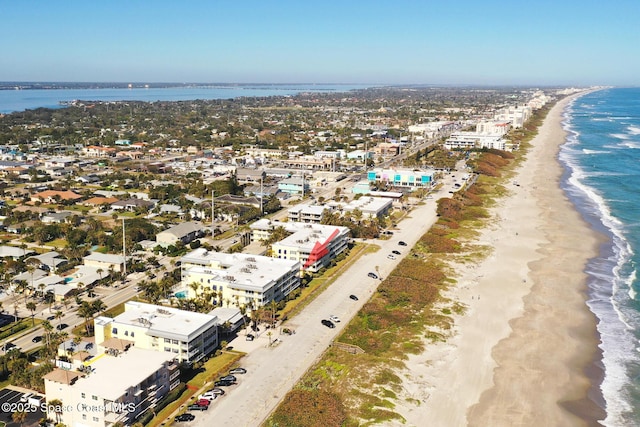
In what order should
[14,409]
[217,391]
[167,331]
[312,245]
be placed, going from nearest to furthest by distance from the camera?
[14,409] < [217,391] < [167,331] < [312,245]

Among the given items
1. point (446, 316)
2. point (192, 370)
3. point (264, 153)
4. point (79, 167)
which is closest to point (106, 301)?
point (192, 370)

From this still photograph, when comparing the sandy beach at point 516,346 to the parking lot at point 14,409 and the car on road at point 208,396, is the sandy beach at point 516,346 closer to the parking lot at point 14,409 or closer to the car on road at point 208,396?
the car on road at point 208,396

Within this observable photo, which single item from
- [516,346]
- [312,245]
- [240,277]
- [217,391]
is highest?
[312,245]

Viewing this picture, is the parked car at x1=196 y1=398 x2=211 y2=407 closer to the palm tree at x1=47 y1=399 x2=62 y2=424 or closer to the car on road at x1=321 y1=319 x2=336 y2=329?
the palm tree at x1=47 y1=399 x2=62 y2=424

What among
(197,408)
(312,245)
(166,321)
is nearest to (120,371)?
(197,408)

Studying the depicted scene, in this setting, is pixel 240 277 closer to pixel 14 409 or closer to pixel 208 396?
pixel 208 396

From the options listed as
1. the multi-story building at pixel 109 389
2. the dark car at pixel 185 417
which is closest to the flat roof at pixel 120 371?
the multi-story building at pixel 109 389

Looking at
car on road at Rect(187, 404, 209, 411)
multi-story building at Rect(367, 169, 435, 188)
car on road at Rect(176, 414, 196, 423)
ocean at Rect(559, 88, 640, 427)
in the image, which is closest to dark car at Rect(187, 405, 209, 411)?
car on road at Rect(187, 404, 209, 411)
